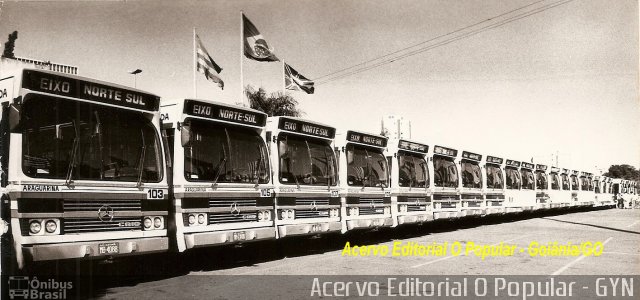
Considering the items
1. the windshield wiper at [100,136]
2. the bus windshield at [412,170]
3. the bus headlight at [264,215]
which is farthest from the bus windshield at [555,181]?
the windshield wiper at [100,136]

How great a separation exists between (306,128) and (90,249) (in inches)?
239

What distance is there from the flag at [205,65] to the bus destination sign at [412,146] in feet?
19.5

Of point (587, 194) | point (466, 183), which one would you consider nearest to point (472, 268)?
point (466, 183)

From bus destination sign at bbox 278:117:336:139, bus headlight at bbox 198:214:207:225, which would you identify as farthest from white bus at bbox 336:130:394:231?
bus headlight at bbox 198:214:207:225

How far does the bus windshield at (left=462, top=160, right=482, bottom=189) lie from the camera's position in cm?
2153

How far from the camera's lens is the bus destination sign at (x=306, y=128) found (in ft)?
40.1

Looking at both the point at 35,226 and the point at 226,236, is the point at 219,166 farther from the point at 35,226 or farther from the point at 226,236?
the point at 35,226

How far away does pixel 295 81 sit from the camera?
21.2 metres

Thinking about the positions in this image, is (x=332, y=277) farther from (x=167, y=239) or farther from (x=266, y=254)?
(x=266, y=254)

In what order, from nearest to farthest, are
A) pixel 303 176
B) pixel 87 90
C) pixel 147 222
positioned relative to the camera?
pixel 87 90
pixel 147 222
pixel 303 176

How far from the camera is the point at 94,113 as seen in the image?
8.33 metres

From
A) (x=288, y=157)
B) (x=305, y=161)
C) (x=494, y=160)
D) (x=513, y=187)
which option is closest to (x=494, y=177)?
(x=494, y=160)

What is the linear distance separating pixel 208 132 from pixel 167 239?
2.11 m

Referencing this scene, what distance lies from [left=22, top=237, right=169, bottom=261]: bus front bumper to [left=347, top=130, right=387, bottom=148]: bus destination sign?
6771mm
